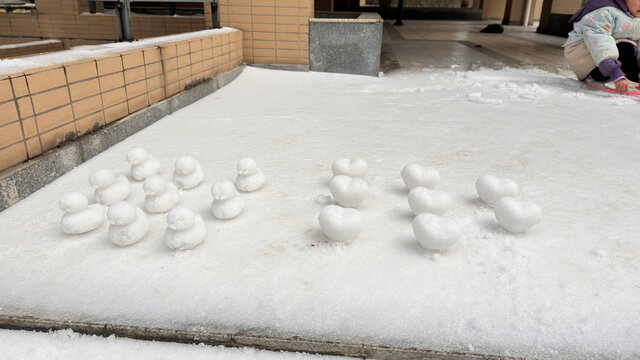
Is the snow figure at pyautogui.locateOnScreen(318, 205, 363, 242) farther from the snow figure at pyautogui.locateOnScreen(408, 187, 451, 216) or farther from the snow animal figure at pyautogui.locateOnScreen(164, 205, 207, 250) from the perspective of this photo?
the snow animal figure at pyautogui.locateOnScreen(164, 205, 207, 250)

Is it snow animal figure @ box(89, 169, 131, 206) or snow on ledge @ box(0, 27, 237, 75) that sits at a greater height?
snow on ledge @ box(0, 27, 237, 75)

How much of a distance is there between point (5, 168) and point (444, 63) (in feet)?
18.4

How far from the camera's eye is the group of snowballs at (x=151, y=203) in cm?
140

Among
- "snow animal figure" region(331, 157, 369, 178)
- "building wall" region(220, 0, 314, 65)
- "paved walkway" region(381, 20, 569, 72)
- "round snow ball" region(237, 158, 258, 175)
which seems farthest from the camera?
"paved walkway" region(381, 20, 569, 72)

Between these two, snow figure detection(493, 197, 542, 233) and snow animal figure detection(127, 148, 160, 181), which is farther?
snow animal figure detection(127, 148, 160, 181)

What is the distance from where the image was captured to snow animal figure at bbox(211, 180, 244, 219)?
5.17 feet

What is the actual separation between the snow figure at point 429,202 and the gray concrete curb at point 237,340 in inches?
26.4

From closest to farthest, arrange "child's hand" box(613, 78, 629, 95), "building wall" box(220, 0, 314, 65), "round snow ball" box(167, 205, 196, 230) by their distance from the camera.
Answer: "round snow ball" box(167, 205, 196, 230), "child's hand" box(613, 78, 629, 95), "building wall" box(220, 0, 314, 65)

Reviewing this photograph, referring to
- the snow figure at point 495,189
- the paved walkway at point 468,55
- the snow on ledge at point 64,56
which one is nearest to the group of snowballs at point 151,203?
Answer: the snow on ledge at point 64,56

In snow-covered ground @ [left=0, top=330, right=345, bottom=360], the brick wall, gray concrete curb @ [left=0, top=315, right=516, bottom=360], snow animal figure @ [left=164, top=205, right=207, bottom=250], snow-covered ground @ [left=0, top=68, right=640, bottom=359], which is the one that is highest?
the brick wall

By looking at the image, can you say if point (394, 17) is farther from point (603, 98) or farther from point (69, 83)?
point (69, 83)

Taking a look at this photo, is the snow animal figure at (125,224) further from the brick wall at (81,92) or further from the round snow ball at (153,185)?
the brick wall at (81,92)

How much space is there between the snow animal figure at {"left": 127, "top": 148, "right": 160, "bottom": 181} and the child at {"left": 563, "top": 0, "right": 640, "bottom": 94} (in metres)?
4.19

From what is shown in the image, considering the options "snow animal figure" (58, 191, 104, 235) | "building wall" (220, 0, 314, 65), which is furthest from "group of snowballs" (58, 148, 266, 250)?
"building wall" (220, 0, 314, 65)
